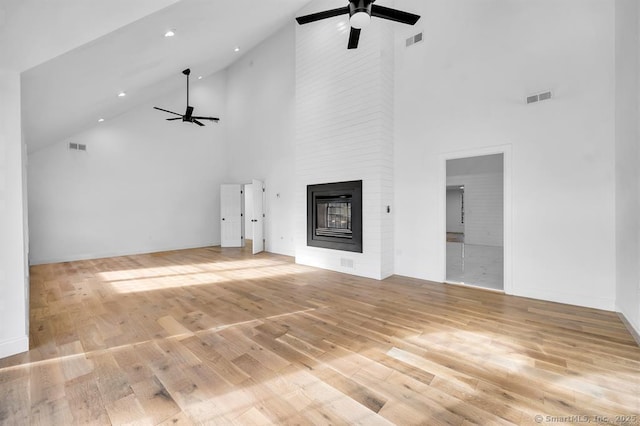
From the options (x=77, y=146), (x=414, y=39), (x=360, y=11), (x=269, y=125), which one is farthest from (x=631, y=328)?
(x=77, y=146)

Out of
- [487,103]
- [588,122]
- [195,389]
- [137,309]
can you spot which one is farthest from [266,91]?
[195,389]

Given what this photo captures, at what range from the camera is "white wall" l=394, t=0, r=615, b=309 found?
3279 millimetres

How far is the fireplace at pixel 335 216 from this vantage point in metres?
5.07

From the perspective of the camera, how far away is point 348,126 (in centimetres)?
518

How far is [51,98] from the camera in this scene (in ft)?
11.3

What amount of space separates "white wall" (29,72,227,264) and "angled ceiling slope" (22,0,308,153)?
3.33ft

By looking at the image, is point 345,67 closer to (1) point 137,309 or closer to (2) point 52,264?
(1) point 137,309

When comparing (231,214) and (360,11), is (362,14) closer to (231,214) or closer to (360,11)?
(360,11)

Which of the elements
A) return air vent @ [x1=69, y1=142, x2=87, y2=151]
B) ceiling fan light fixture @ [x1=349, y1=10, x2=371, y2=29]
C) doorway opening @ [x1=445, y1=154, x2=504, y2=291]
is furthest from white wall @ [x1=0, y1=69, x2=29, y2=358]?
doorway opening @ [x1=445, y1=154, x2=504, y2=291]

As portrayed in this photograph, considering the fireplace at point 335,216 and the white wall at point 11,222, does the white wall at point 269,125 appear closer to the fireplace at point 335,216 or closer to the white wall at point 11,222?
the fireplace at point 335,216

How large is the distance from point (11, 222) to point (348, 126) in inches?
180

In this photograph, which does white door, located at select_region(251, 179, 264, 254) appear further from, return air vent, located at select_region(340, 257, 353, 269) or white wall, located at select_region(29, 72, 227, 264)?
return air vent, located at select_region(340, 257, 353, 269)

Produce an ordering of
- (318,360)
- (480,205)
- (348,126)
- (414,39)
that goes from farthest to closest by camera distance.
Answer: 1. (480,205)
2. (348,126)
3. (414,39)
4. (318,360)

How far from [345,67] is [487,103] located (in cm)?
259
